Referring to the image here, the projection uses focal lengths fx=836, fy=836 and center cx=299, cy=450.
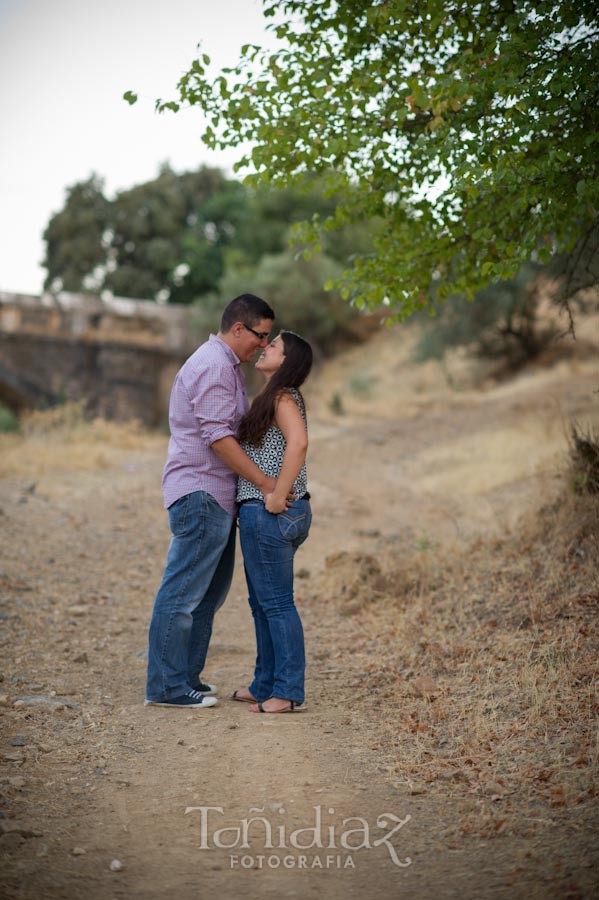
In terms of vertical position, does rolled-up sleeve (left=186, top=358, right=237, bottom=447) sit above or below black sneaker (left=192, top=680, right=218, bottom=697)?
above

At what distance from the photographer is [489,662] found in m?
4.67

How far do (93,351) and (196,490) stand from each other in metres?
23.2

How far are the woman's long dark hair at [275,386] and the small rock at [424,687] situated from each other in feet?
5.15

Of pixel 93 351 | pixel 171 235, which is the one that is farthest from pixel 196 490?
pixel 171 235

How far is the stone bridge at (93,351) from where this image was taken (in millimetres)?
25047

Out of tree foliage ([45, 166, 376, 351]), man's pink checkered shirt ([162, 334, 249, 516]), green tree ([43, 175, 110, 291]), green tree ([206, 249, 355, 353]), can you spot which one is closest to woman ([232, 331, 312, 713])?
man's pink checkered shirt ([162, 334, 249, 516])

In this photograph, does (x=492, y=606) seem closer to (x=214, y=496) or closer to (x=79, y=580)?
(x=214, y=496)

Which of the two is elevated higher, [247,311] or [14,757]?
[247,311]

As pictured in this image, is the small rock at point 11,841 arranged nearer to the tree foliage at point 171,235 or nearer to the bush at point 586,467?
the bush at point 586,467

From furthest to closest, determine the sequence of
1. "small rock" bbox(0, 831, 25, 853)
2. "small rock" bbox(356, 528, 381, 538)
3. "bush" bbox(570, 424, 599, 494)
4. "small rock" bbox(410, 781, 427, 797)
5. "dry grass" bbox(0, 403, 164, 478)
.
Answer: "dry grass" bbox(0, 403, 164, 478)
"small rock" bbox(356, 528, 381, 538)
"bush" bbox(570, 424, 599, 494)
"small rock" bbox(410, 781, 427, 797)
"small rock" bbox(0, 831, 25, 853)

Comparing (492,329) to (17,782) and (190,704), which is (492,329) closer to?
(190,704)

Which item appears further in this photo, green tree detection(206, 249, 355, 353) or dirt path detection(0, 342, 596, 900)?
green tree detection(206, 249, 355, 353)

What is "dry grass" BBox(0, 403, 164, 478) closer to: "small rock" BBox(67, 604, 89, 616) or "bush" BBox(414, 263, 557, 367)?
"small rock" BBox(67, 604, 89, 616)

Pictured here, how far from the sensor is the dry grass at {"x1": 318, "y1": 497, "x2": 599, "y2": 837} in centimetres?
339
